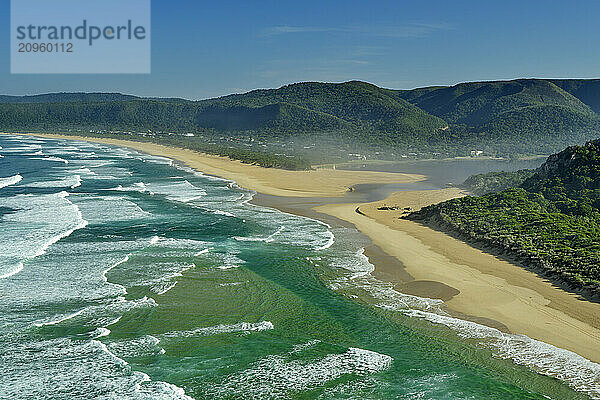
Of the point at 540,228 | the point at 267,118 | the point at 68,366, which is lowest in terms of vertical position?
the point at 68,366

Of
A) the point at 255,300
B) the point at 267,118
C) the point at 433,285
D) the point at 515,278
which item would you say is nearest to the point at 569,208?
the point at 515,278

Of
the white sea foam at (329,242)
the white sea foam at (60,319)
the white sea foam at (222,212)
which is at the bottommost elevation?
the white sea foam at (60,319)

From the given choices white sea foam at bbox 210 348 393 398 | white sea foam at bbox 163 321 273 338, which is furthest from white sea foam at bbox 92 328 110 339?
white sea foam at bbox 210 348 393 398

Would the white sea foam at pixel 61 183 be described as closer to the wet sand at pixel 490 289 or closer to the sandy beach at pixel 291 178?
the sandy beach at pixel 291 178

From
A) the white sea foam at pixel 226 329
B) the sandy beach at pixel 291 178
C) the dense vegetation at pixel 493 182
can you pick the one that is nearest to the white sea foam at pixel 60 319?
the white sea foam at pixel 226 329

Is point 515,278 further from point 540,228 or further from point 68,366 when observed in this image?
point 68,366

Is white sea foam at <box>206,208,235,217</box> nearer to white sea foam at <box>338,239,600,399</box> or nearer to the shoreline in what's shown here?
the shoreline
